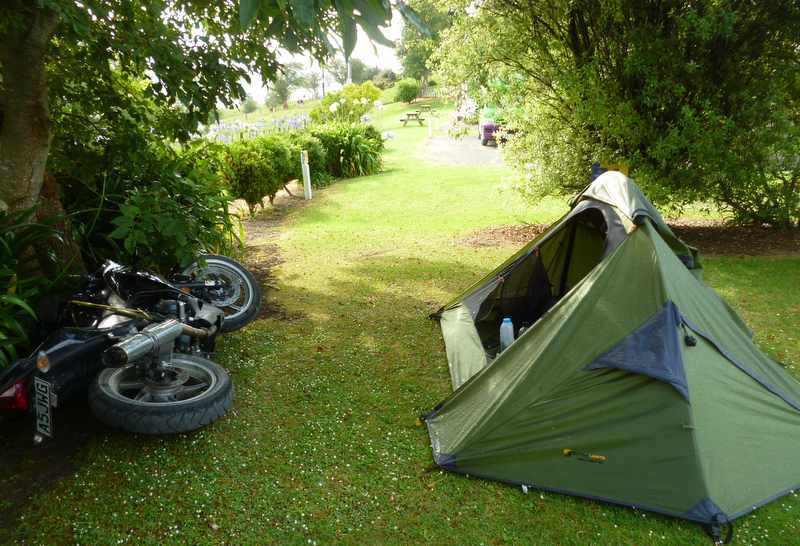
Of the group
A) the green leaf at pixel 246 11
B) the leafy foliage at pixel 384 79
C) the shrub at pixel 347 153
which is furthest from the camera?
the leafy foliage at pixel 384 79

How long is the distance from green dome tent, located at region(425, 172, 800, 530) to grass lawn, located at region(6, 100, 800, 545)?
0.13 meters

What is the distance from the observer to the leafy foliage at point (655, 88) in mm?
6855

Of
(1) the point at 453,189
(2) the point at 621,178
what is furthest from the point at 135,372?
(1) the point at 453,189

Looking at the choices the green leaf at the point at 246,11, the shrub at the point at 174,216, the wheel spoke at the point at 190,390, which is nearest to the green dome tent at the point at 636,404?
the wheel spoke at the point at 190,390

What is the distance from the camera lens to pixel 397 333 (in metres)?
5.05

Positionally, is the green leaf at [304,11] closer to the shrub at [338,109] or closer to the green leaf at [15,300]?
the green leaf at [15,300]

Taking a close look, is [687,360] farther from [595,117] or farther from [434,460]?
[595,117]

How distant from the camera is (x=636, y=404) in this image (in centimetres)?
293

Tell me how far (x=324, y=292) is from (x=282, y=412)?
2.54 meters

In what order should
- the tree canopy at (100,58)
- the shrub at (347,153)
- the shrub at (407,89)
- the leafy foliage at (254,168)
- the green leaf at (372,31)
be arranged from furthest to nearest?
the shrub at (407,89) < the shrub at (347,153) < the leafy foliage at (254,168) < the tree canopy at (100,58) < the green leaf at (372,31)

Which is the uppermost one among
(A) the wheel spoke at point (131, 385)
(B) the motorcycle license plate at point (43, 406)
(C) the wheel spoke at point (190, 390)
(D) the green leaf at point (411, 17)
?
(D) the green leaf at point (411, 17)

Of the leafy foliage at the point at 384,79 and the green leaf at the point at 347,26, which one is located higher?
the leafy foliage at the point at 384,79

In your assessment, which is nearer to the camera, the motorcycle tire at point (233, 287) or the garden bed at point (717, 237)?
the motorcycle tire at point (233, 287)

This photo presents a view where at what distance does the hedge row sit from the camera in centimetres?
993
